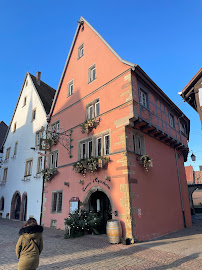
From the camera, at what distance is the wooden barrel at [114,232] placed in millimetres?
9109

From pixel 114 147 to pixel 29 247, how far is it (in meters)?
7.60

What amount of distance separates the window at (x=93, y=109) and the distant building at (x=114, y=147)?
0.24 ft

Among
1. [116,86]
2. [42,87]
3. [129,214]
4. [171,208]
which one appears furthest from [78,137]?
[42,87]

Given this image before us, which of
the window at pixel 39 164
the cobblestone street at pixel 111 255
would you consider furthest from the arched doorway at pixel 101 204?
the window at pixel 39 164

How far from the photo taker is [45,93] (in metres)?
22.7

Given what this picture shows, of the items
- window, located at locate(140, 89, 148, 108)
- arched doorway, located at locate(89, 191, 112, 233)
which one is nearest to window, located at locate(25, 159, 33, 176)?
arched doorway, located at locate(89, 191, 112, 233)

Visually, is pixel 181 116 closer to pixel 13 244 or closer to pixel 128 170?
pixel 128 170

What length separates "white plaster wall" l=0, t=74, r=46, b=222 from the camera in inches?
670

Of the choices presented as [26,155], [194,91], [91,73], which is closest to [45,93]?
[26,155]

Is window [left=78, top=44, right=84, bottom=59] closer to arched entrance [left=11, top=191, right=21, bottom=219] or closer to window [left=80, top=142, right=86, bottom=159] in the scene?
window [left=80, top=142, right=86, bottom=159]

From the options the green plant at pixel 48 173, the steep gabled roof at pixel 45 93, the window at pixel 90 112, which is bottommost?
the green plant at pixel 48 173

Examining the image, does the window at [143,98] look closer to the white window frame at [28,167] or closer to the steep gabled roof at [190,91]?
the steep gabled roof at [190,91]

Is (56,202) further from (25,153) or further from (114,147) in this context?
(25,153)

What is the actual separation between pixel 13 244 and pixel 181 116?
15518 millimetres
